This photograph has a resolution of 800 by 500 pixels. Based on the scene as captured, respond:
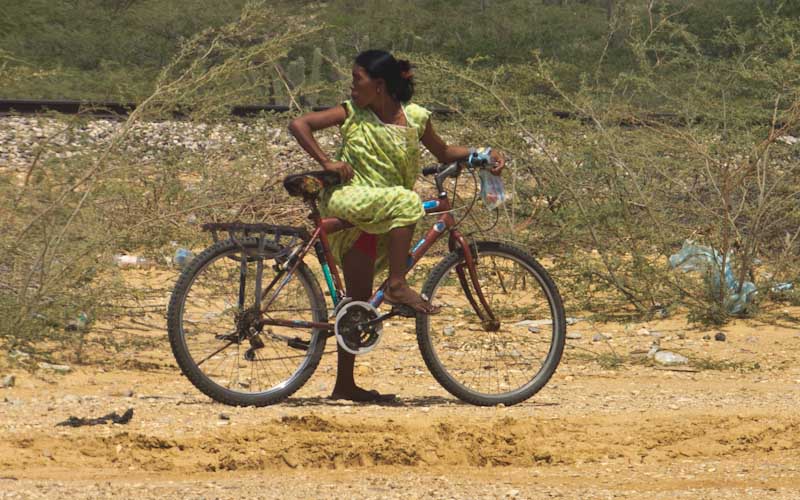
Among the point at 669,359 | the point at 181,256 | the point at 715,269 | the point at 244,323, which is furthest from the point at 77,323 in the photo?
the point at 715,269

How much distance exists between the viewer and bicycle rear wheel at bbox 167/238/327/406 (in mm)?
6188

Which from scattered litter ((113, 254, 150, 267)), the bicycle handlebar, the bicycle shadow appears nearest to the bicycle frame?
the bicycle handlebar

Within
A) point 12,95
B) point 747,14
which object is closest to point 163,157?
point 12,95

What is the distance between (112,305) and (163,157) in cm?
307

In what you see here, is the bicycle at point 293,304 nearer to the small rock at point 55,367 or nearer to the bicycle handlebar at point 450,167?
the bicycle handlebar at point 450,167

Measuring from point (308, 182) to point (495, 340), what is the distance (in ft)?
5.92

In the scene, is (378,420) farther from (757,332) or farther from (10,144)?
(10,144)

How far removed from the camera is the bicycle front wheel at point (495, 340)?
6.60m

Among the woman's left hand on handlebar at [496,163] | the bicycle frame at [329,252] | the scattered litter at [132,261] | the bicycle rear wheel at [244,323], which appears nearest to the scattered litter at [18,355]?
the bicycle rear wheel at [244,323]

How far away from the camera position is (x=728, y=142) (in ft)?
36.2

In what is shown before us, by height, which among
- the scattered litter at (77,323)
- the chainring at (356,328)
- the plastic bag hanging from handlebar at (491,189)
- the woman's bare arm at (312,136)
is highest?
the woman's bare arm at (312,136)

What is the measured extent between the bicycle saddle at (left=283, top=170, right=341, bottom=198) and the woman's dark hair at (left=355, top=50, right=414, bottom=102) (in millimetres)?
503

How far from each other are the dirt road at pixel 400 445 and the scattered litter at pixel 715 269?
232 centimetres

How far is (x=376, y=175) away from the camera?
631 centimetres
